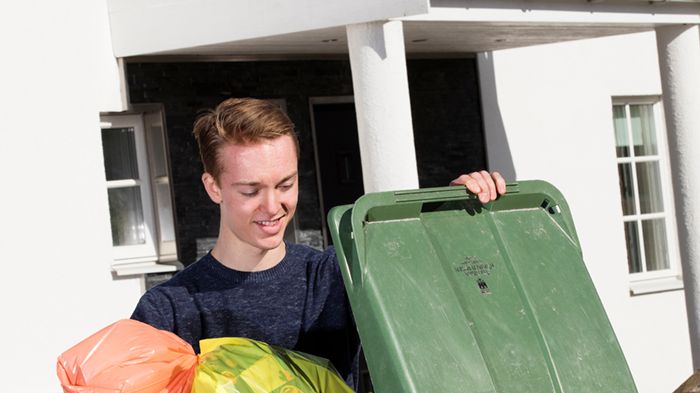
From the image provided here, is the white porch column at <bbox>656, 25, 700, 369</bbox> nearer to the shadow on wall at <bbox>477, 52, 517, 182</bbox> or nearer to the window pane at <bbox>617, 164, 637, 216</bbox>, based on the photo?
the shadow on wall at <bbox>477, 52, 517, 182</bbox>

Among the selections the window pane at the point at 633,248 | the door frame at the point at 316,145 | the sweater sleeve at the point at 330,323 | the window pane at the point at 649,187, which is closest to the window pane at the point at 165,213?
the door frame at the point at 316,145

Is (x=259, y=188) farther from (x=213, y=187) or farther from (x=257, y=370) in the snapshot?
(x=257, y=370)

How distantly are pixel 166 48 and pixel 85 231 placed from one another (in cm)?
133

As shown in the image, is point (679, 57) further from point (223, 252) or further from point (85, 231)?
point (223, 252)

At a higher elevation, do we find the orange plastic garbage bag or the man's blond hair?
the man's blond hair

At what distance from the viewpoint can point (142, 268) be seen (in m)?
9.52

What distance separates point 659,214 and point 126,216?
17.4 ft

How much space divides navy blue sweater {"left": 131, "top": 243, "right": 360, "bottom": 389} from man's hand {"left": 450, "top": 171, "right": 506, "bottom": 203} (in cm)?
50

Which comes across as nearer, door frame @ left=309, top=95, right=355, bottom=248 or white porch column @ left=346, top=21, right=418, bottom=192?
white porch column @ left=346, top=21, right=418, bottom=192

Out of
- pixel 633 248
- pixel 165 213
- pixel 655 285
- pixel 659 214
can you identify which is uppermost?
pixel 165 213

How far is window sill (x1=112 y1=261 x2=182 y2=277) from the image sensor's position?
9383 mm

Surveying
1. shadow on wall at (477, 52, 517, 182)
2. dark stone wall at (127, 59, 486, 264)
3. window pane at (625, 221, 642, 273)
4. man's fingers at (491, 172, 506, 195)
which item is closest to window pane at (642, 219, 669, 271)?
window pane at (625, 221, 642, 273)

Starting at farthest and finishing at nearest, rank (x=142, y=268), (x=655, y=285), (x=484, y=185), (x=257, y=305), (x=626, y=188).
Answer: (x=626, y=188) < (x=655, y=285) < (x=142, y=268) < (x=484, y=185) < (x=257, y=305)

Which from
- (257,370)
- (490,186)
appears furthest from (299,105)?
(257,370)
